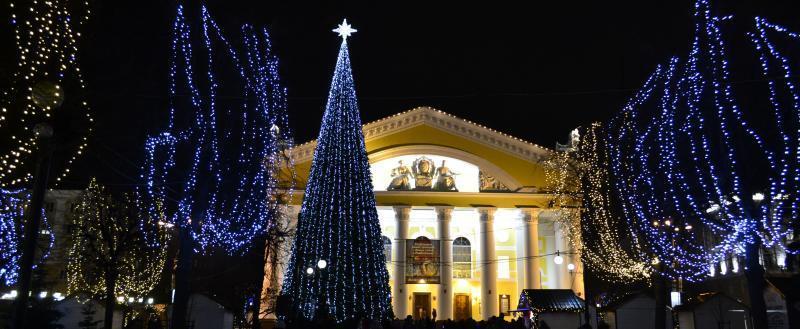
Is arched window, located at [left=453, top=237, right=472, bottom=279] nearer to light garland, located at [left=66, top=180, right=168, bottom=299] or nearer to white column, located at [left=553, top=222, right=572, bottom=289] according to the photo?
white column, located at [left=553, top=222, right=572, bottom=289]

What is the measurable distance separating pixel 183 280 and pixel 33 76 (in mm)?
7719

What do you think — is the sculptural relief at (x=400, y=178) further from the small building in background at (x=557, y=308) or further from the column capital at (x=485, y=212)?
the small building in background at (x=557, y=308)

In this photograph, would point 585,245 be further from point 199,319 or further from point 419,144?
point 199,319

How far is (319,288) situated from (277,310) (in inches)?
184

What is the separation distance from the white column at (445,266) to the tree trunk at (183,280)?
69.3 ft

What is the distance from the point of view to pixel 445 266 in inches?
1464

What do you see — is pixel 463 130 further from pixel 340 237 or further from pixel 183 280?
pixel 183 280

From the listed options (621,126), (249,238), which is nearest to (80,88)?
(249,238)

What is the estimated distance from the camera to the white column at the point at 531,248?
37.3m

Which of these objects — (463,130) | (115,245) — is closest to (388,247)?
(463,130)

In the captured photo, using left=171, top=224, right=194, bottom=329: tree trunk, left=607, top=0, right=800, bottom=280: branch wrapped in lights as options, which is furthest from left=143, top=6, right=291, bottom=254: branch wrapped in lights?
left=607, top=0, right=800, bottom=280: branch wrapped in lights

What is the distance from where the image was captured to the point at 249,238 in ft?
74.4

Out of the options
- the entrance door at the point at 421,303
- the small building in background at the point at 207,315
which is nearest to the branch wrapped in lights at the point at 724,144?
the small building in background at the point at 207,315

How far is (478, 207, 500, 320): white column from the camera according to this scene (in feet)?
120
